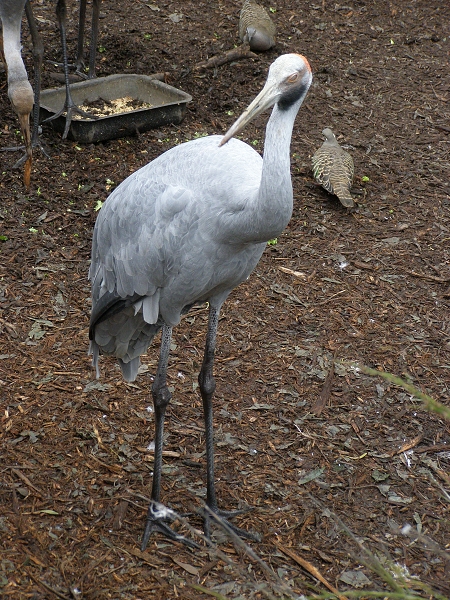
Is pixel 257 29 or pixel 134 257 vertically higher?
pixel 134 257

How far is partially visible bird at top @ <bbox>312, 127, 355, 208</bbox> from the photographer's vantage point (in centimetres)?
602

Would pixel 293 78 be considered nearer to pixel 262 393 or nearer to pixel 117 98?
pixel 262 393

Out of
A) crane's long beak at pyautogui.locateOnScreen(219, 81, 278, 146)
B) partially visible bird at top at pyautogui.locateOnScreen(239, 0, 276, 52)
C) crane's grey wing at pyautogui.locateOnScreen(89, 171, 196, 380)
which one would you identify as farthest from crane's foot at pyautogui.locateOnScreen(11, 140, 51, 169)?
→ crane's long beak at pyautogui.locateOnScreen(219, 81, 278, 146)

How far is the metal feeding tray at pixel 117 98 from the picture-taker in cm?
652

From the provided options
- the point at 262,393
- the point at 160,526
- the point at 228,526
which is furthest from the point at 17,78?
the point at 228,526

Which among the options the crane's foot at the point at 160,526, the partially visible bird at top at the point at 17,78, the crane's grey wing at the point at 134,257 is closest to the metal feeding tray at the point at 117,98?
the partially visible bird at top at the point at 17,78

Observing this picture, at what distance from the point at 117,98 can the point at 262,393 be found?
12.8 ft

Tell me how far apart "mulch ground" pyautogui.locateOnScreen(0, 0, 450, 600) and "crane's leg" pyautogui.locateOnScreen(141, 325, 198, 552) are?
0.06 meters

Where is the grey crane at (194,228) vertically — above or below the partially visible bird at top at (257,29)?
above

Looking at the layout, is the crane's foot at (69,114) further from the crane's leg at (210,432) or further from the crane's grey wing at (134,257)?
the crane's leg at (210,432)

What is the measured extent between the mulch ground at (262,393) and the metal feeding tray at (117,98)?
0.11 m

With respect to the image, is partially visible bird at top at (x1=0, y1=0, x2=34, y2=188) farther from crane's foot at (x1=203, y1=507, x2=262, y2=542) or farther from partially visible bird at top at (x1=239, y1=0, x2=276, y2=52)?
crane's foot at (x1=203, y1=507, x2=262, y2=542)

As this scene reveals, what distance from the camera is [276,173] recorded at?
2834 mm

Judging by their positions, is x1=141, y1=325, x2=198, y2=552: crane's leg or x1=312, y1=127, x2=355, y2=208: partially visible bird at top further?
x1=312, y1=127, x2=355, y2=208: partially visible bird at top
